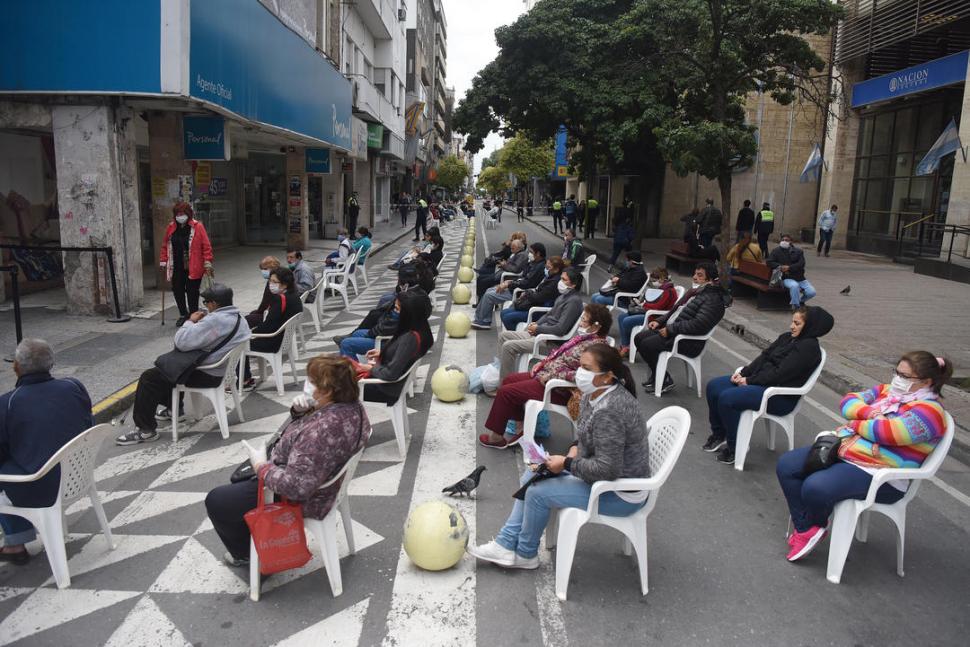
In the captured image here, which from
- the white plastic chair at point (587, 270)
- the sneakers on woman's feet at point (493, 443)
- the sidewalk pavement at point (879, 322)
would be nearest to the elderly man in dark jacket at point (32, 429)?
the sneakers on woman's feet at point (493, 443)

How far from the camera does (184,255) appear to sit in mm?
10766

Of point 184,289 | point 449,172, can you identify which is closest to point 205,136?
point 184,289

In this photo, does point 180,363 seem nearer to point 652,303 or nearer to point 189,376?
point 189,376

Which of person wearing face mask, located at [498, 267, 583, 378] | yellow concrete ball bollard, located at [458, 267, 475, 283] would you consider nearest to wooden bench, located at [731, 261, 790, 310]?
yellow concrete ball bollard, located at [458, 267, 475, 283]

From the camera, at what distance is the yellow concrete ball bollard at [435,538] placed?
4.12 meters

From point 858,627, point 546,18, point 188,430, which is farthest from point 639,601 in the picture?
point 546,18

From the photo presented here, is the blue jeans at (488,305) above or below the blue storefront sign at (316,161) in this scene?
below

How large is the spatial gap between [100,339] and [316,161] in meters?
14.3

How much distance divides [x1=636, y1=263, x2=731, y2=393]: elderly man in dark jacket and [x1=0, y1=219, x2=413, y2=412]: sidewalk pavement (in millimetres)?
5607

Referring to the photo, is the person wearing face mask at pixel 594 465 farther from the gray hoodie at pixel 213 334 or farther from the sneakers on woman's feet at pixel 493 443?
the gray hoodie at pixel 213 334

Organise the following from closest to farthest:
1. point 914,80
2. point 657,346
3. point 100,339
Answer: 1. point 657,346
2. point 100,339
3. point 914,80

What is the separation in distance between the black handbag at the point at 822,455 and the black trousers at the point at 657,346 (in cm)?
342

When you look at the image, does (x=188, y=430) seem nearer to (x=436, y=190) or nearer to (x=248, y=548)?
(x=248, y=548)

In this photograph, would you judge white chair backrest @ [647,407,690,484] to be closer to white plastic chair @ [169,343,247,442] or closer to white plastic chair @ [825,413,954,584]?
white plastic chair @ [825,413,954,584]
